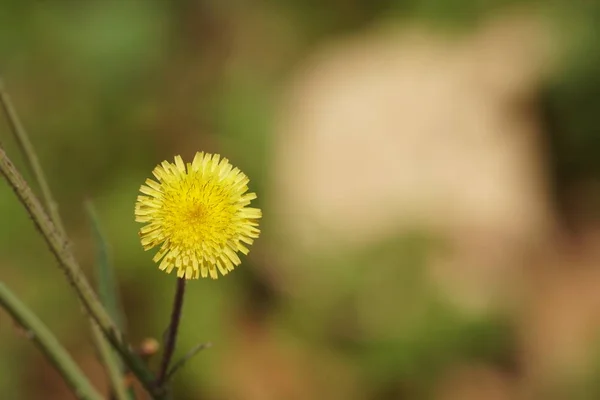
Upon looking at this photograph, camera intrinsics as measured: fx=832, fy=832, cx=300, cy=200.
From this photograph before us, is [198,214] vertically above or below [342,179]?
above

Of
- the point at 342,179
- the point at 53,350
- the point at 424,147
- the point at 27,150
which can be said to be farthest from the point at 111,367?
the point at 424,147

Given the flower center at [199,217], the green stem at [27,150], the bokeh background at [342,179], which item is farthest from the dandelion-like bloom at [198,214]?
the bokeh background at [342,179]

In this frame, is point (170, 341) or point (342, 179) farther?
point (342, 179)

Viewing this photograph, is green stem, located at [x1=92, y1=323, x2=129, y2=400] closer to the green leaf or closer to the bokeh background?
Answer: the green leaf

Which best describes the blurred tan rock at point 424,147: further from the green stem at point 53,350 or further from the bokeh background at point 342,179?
the green stem at point 53,350

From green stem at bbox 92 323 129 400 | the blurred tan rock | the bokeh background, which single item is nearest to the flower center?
green stem at bbox 92 323 129 400

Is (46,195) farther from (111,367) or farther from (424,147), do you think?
(424,147)

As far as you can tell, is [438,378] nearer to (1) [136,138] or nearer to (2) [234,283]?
(2) [234,283]
